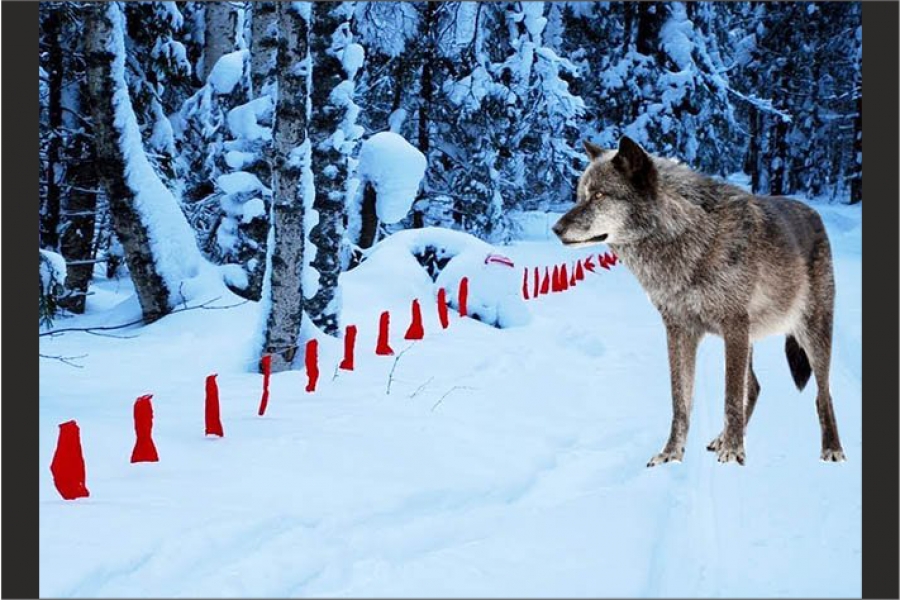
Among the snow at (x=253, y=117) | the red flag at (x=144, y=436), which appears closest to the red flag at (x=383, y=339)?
the snow at (x=253, y=117)

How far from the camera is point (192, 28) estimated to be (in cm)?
1449

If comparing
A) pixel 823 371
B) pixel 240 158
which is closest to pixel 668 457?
pixel 823 371

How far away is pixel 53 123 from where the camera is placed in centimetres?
1115

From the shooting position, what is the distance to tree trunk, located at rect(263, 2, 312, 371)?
727 centimetres

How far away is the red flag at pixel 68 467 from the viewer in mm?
3928

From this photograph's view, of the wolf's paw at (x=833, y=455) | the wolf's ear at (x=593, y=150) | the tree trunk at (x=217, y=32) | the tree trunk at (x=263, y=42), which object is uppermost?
A: the tree trunk at (x=217, y=32)

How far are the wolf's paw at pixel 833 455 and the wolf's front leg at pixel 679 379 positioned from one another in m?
0.68

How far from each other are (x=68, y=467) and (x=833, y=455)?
3.79 meters

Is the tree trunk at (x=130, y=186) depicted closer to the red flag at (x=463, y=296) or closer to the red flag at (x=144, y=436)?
the red flag at (x=463, y=296)

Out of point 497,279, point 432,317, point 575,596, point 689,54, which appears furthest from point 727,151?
point 575,596

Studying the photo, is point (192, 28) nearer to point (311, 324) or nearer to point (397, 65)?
point (397, 65)

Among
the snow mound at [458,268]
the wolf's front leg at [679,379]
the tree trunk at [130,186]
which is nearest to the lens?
the wolf's front leg at [679,379]

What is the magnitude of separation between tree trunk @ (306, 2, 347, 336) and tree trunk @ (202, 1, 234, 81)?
229 inches

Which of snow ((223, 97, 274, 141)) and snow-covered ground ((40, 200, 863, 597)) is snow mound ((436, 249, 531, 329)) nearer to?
snow ((223, 97, 274, 141))
